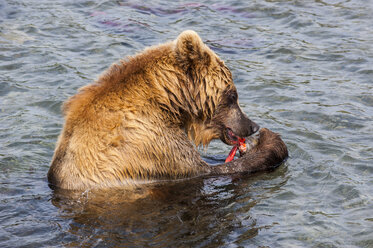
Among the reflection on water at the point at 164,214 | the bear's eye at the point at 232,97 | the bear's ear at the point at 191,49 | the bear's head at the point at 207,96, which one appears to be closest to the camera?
the reflection on water at the point at 164,214

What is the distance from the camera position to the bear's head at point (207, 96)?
624 centimetres

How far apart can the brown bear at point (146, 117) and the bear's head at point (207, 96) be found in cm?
1

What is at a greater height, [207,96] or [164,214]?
[207,96]

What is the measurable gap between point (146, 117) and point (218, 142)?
2.45 meters

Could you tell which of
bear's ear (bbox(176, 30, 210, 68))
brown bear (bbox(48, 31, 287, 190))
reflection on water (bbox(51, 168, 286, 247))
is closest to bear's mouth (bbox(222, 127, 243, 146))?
→ brown bear (bbox(48, 31, 287, 190))

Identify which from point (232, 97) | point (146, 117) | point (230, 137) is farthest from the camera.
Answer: point (230, 137)

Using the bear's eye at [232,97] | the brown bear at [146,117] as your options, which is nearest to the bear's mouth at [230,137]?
the brown bear at [146,117]

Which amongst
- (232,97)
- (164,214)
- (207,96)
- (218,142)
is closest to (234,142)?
(232,97)

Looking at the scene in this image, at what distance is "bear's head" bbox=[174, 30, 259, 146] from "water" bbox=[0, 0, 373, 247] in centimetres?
55

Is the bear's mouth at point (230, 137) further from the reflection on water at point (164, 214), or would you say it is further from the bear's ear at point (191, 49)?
the bear's ear at point (191, 49)

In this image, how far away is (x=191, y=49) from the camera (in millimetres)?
6215

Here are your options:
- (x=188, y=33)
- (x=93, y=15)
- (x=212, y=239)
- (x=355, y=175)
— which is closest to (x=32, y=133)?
(x=188, y=33)

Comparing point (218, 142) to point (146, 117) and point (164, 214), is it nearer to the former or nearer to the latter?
point (146, 117)

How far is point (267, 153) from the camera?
715cm
